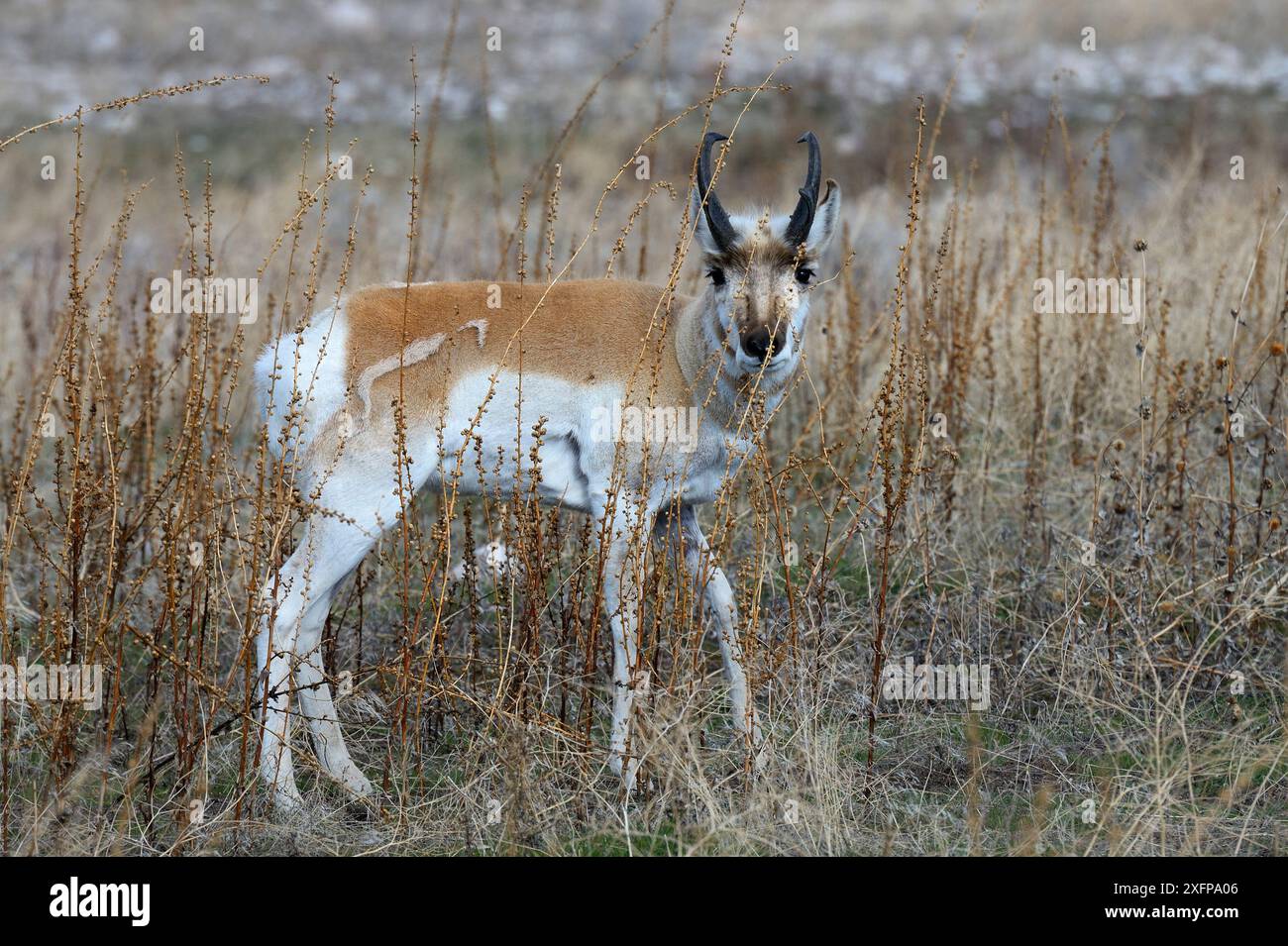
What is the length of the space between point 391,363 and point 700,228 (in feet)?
4.07

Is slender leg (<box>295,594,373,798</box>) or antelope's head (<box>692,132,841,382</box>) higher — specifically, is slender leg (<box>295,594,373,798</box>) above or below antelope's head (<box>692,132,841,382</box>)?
below

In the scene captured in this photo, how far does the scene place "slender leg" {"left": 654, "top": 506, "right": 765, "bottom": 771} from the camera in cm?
451

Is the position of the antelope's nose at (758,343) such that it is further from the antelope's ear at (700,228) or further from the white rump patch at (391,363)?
the white rump patch at (391,363)

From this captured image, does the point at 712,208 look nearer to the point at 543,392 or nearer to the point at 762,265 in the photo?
the point at 762,265

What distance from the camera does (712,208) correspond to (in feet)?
15.9

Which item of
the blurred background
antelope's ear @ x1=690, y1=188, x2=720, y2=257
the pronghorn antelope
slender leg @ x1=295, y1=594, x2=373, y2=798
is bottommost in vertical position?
slender leg @ x1=295, y1=594, x2=373, y2=798

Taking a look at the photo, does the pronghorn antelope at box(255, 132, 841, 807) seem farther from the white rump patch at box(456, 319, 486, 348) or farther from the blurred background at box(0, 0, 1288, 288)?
the blurred background at box(0, 0, 1288, 288)

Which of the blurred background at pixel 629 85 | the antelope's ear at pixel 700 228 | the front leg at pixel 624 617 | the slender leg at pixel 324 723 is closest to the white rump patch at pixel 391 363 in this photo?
the slender leg at pixel 324 723

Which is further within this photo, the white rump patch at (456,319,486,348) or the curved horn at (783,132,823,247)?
the white rump patch at (456,319,486,348)

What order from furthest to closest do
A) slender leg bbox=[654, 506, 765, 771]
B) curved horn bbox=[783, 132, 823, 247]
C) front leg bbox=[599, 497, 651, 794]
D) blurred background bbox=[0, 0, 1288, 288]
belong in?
blurred background bbox=[0, 0, 1288, 288], curved horn bbox=[783, 132, 823, 247], slender leg bbox=[654, 506, 765, 771], front leg bbox=[599, 497, 651, 794]

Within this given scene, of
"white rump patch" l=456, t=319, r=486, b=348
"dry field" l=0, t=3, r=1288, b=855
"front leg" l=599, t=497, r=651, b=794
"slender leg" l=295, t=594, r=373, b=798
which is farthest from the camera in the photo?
"white rump patch" l=456, t=319, r=486, b=348

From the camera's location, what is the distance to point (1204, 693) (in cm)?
514

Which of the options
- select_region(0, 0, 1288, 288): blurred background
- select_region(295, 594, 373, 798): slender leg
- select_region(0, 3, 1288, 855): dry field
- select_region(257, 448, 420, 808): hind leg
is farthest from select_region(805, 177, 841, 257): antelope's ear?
select_region(0, 0, 1288, 288): blurred background
